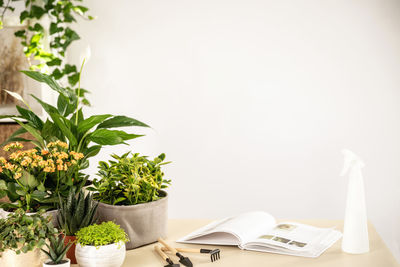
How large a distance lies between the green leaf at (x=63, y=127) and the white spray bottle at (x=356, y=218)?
2.80ft

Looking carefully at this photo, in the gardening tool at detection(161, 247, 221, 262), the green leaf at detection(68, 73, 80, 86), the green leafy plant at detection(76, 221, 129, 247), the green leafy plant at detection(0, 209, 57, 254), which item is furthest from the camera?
the green leaf at detection(68, 73, 80, 86)

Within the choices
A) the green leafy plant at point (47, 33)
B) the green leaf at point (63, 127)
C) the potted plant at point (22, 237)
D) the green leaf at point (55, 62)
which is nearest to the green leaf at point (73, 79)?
the green leafy plant at point (47, 33)

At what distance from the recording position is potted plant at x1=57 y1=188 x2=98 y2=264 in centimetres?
127

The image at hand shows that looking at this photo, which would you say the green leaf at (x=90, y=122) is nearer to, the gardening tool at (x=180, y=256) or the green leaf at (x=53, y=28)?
the gardening tool at (x=180, y=256)

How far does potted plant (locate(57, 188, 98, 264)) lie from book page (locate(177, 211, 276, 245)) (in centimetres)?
34

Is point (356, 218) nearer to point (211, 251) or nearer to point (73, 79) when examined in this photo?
point (211, 251)

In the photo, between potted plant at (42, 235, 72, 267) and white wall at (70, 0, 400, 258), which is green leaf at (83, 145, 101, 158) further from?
white wall at (70, 0, 400, 258)

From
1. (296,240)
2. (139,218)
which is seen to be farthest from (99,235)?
(296,240)

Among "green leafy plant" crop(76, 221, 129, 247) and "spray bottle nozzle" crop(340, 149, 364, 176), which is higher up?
"spray bottle nozzle" crop(340, 149, 364, 176)

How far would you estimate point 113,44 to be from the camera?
3029 millimetres

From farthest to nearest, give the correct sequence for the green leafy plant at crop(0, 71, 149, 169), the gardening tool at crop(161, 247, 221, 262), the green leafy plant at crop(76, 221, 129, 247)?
the green leafy plant at crop(0, 71, 149, 169) → the gardening tool at crop(161, 247, 221, 262) → the green leafy plant at crop(76, 221, 129, 247)

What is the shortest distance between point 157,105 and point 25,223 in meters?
1.97

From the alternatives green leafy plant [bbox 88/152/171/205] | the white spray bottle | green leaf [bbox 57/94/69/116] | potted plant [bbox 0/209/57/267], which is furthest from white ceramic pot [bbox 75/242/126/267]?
the white spray bottle

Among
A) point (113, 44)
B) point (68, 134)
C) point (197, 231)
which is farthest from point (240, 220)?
point (113, 44)
